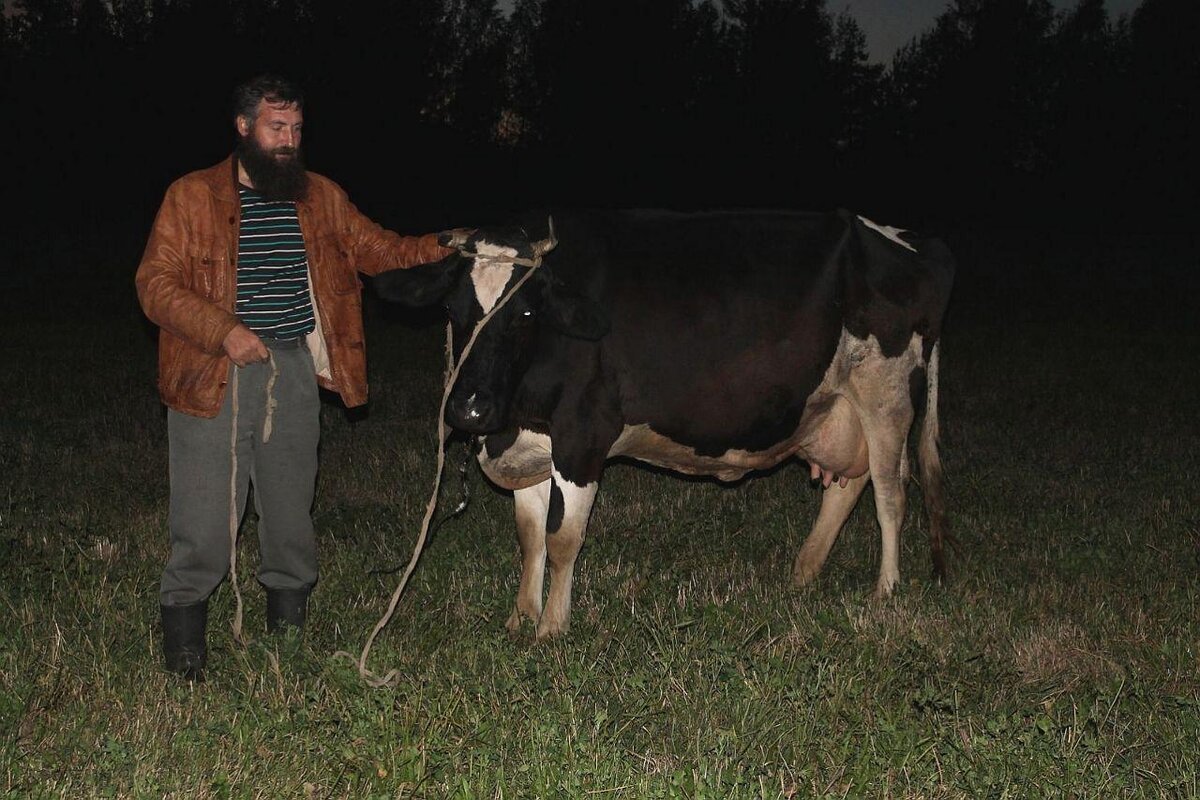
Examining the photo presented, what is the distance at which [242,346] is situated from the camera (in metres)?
4.77

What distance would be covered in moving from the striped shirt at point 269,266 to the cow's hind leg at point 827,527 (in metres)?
2.94

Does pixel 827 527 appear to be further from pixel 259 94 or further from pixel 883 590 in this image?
pixel 259 94

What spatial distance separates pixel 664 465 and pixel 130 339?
10830mm

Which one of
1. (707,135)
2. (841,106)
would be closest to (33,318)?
(707,135)

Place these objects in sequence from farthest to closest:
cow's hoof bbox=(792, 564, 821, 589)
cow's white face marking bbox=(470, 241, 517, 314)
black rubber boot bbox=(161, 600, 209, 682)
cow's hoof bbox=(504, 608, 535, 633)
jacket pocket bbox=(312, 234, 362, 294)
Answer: cow's hoof bbox=(792, 564, 821, 589) < cow's hoof bbox=(504, 608, 535, 633) < cow's white face marking bbox=(470, 241, 517, 314) < jacket pocket bbox=(312, 234, 362, 294) < black rubber boot bbox=(161, 600, 209, 682)

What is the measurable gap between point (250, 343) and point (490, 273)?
3.61 feet

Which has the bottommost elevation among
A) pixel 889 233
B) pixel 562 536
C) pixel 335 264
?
pixel 562 536

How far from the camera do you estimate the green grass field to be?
4.34 meters

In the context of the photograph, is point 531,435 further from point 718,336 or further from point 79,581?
point 79,581

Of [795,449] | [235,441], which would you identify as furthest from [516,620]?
[795,449]

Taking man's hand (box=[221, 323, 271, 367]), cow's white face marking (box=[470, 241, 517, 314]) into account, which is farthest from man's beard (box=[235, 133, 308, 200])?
cow's white face marking (box=[470, 241, 517, 314])

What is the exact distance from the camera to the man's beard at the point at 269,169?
5016 mm

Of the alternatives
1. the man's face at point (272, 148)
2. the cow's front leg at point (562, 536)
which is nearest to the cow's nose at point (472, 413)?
the cow's front leg at point (562, 536)

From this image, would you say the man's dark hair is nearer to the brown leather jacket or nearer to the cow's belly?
the brown leather jacket
